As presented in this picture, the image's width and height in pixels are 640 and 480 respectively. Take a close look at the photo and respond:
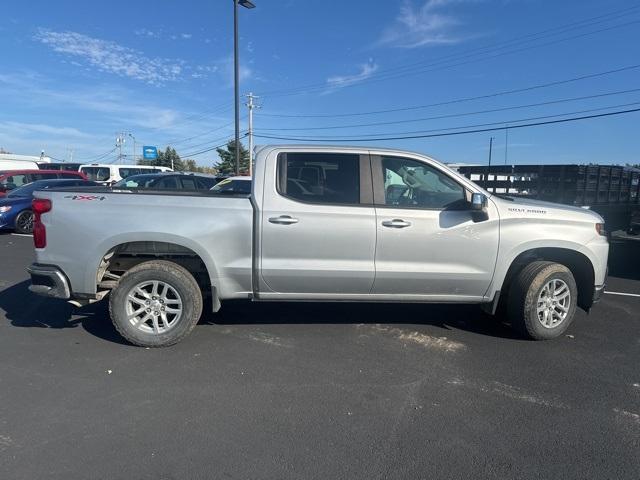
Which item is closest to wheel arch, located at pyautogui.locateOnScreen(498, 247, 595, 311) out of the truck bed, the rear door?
the rear door

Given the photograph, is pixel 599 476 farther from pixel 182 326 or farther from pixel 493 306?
Answer: pixel 182 326

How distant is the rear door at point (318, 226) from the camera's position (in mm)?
4375

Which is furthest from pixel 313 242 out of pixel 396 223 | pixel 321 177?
pixel 396 223

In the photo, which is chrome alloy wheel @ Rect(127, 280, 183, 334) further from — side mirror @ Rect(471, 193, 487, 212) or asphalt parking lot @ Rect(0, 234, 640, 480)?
side mirror @ Rect(471, 193, 487, 212)

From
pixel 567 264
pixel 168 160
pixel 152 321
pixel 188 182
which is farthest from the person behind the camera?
pixel 168 160

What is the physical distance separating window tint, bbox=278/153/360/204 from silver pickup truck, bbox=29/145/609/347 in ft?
0.04

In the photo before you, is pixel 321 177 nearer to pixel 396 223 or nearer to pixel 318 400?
pixel 396 223

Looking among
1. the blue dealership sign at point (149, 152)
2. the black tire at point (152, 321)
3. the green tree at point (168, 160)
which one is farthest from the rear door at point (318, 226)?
the green tree at point (168, 160)

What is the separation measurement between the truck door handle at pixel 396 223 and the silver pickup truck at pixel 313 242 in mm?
14

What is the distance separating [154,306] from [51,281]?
0.97m

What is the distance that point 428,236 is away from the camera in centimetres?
447

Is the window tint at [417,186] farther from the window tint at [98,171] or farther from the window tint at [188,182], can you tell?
the window tint at [98,171]

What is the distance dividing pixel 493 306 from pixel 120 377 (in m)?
3.61

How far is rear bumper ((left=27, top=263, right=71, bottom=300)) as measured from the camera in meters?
4.29
